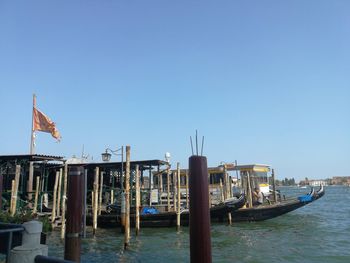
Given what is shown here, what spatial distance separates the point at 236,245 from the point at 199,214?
10.9 meters

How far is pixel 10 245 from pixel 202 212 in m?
2.48

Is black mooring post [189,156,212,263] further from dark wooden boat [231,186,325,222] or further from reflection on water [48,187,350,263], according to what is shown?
dark wooden boat [231,186,325,222]

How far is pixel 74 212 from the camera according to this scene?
566 centimetres

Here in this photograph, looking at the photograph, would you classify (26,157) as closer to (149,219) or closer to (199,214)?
(149,219)

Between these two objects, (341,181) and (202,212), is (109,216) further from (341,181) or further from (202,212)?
(341,181)

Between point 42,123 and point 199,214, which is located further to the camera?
point 42,123

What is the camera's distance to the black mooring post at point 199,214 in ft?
14.9

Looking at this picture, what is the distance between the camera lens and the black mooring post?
14.9 feet

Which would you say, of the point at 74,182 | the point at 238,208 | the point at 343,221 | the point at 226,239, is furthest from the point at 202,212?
the point at 343,221

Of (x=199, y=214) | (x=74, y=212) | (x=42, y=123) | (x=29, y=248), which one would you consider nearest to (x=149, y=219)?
(x=42, y=123)

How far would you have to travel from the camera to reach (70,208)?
5.67m

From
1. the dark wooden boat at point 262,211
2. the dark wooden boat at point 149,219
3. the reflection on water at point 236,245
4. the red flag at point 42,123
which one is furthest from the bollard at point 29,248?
the red flag at point 42,123

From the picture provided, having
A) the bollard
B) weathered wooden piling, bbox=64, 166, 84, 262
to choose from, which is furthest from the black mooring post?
weathered wooden piling, bbox=64, 166, 84, 262

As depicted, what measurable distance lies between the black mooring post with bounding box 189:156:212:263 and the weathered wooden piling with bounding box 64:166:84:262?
1964 mm
